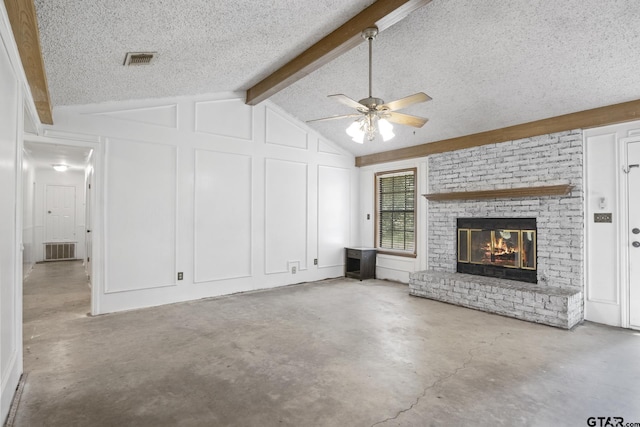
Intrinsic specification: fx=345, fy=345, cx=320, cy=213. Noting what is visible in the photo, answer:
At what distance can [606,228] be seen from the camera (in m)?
4.22

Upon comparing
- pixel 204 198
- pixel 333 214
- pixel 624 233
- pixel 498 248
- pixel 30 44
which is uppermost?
pixel 30 44

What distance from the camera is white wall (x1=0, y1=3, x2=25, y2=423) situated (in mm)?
2164

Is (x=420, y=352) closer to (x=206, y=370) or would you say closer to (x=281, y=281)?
(x=206, y=370)

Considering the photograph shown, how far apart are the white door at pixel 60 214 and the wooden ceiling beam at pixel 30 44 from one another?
7214mm

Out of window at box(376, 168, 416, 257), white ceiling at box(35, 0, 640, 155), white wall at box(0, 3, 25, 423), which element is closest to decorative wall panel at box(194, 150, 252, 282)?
white ceiling at box(35, 0, 640, 155)

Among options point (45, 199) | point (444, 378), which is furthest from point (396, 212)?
point (45, 199)

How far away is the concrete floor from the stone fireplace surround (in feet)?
0.94

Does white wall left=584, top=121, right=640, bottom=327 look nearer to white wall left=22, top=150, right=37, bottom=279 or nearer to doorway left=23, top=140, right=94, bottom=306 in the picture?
white wall left=22, top=150, right=37, bottom=279

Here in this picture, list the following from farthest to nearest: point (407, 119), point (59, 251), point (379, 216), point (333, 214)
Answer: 1. point (59, 251)
2. point (379, 216)
3. point (333, 214)
4. point (407, 119)

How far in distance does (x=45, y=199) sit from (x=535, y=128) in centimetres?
1128

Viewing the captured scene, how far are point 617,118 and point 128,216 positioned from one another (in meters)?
6.24

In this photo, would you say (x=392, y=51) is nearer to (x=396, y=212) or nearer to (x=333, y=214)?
(x=396, y=212)

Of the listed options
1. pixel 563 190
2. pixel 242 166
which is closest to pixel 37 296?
pixel 242 166

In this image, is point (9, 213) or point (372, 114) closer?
point (9, 213)
